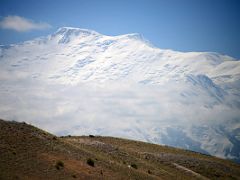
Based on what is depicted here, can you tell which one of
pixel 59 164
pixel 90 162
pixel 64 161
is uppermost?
pixel 90 162

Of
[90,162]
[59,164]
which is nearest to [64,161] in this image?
[59,164]

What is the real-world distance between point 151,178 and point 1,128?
63.5ft

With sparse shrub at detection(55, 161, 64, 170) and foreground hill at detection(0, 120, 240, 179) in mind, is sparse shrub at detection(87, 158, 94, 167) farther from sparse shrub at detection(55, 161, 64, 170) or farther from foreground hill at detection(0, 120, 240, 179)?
sparse shrub at detection(55, 161, 64, 170)

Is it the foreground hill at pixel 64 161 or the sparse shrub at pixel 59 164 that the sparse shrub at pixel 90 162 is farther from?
the sparse shrub at pixel 59 164

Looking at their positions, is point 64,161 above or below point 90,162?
below

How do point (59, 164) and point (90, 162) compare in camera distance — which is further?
point (90, 162)

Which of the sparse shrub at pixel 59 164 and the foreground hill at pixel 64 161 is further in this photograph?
the sparse shrub at pixel 59 164

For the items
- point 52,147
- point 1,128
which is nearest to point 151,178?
point 52,147

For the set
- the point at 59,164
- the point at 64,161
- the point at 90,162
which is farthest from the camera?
the point at 90,162

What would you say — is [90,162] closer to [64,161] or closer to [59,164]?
[64,161]

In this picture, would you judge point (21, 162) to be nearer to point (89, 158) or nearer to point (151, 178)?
point (89, 158)

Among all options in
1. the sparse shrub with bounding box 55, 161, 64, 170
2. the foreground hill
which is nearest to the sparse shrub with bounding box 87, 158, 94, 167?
the foreground hill

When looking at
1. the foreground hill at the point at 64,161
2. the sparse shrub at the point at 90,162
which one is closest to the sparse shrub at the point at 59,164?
the foreground hill at the point at 64,161

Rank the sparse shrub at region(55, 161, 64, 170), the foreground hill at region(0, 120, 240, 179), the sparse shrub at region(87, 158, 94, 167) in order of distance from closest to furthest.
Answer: the foreground hill at region(0, 120, 240, 179), the sparse shrub at region(55, 161, 64, 170), the sparse shrub at region(87, 158, 94, 167)
